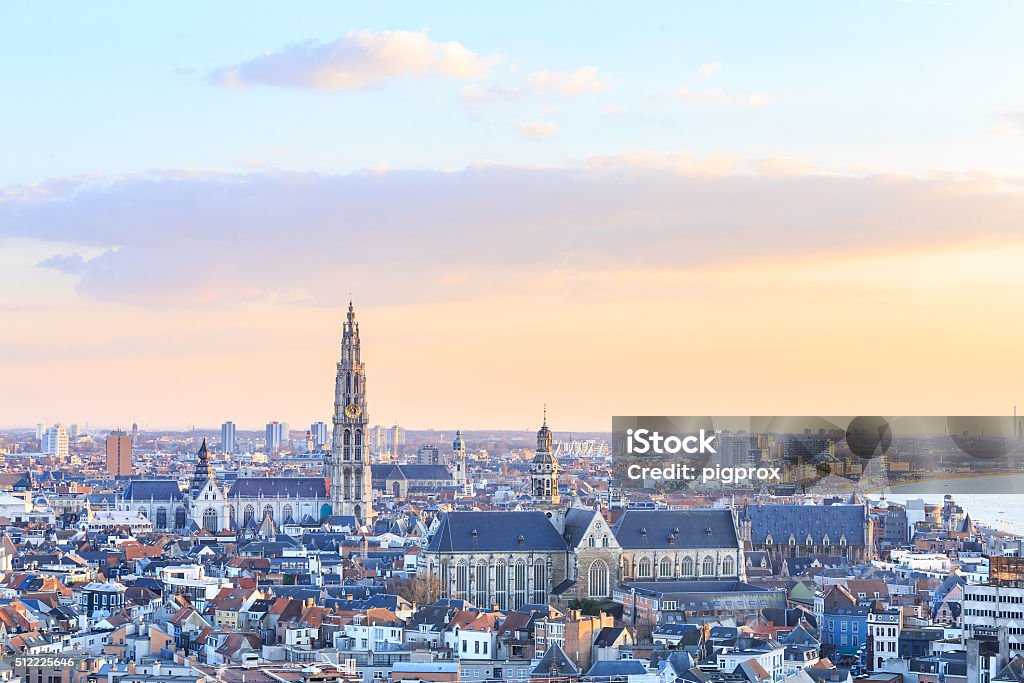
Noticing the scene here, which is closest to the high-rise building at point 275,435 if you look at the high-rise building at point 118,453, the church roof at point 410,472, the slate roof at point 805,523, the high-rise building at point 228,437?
the high-rise building at point 228,437

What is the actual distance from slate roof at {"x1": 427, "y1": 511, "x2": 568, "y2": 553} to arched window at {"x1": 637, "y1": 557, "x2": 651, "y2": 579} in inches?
43.0

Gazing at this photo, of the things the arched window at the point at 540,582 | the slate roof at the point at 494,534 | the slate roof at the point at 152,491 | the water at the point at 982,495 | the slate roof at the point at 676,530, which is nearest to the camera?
the arched window at the point at 540,582

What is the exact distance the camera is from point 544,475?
103 ft

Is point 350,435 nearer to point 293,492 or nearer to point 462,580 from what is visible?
point 293,492

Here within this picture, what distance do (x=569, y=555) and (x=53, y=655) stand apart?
8.60m

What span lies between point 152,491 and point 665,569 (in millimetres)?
21564

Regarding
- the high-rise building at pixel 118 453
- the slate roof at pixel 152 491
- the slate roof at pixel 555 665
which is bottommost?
the slate roof at pixel 555 665

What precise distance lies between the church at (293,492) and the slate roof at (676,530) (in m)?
14.1

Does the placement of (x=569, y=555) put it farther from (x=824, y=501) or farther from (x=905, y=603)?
(x=824, y=501)

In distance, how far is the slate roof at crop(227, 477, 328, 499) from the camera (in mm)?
45969

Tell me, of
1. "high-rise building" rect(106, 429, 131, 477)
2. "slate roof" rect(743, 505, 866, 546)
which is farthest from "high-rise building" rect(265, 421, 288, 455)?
"slate roof" rect(743, 505, 866, 546)

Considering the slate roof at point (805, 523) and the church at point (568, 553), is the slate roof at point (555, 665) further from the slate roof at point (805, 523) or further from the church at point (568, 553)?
the slate roof at point (805, 523)

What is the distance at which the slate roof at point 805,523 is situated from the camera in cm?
3400

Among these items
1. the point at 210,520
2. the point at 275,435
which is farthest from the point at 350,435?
the point at 275,435
